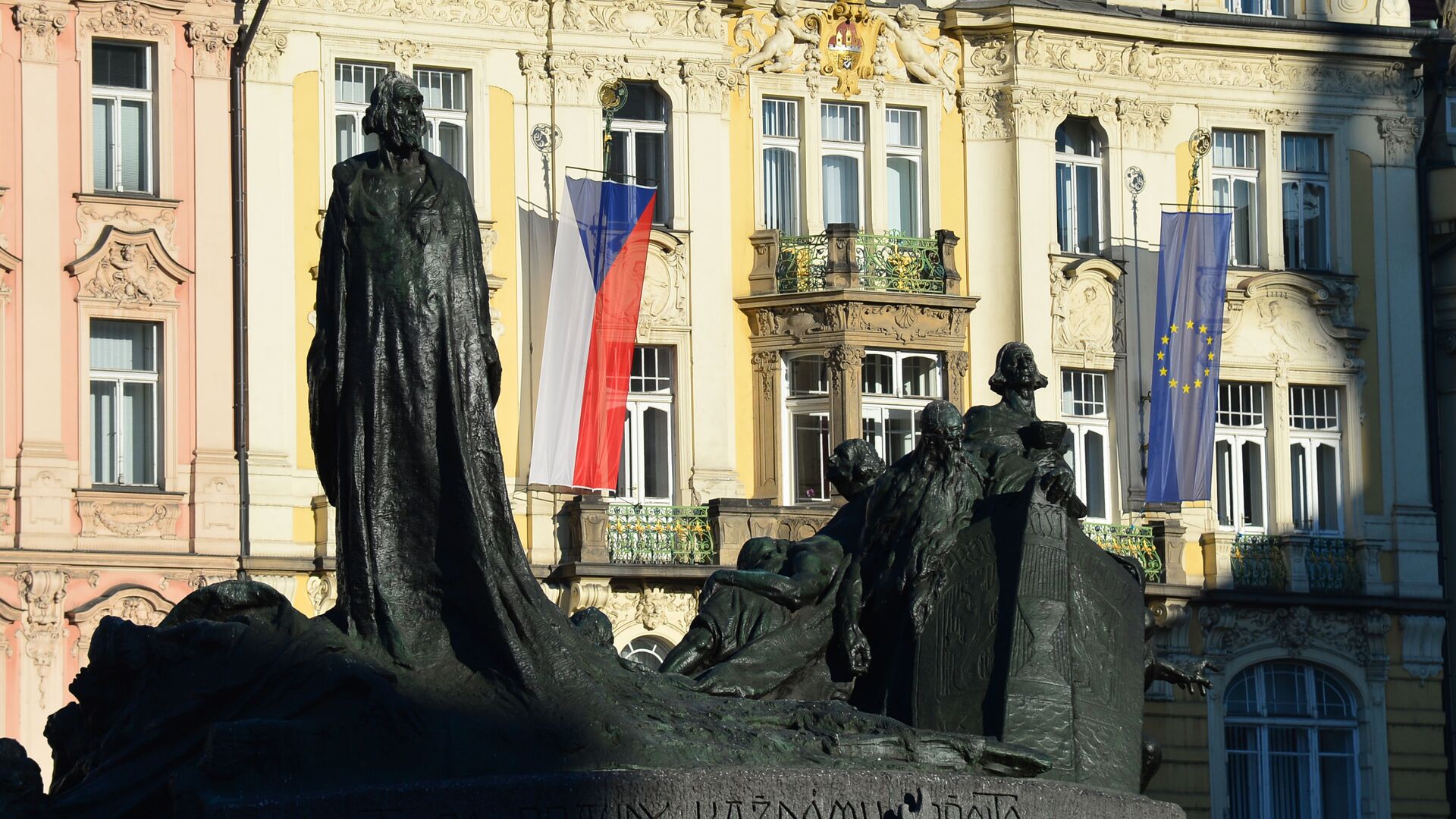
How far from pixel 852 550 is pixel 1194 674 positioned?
61.4 inches

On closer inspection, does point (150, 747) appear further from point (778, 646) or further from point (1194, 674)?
point (1194, 674)

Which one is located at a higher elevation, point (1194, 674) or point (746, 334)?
point (746, 334)

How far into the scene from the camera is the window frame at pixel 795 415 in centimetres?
3856

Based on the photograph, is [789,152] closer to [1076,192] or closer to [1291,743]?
[1076,192]

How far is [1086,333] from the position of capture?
132 feet

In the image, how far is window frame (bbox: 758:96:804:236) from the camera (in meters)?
39.2

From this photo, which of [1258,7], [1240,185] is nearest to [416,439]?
[1240,185]

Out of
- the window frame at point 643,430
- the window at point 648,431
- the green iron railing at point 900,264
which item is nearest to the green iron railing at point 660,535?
the window frame at point 643,430

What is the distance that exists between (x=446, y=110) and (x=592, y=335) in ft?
9.54

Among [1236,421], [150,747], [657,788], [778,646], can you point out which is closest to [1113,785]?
[778,646]

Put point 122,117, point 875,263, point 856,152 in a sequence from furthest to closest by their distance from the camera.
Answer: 1. point 856,152
2. point 875,263
3. point 122,117

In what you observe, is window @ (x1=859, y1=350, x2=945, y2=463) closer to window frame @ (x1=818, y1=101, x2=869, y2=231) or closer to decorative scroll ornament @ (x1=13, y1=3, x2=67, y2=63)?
window frame @ (x1=818, y1=101, x2=869, y2=231)

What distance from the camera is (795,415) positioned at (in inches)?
1535

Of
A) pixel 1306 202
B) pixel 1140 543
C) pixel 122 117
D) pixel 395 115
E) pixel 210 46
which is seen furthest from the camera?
pixel 1306 202
